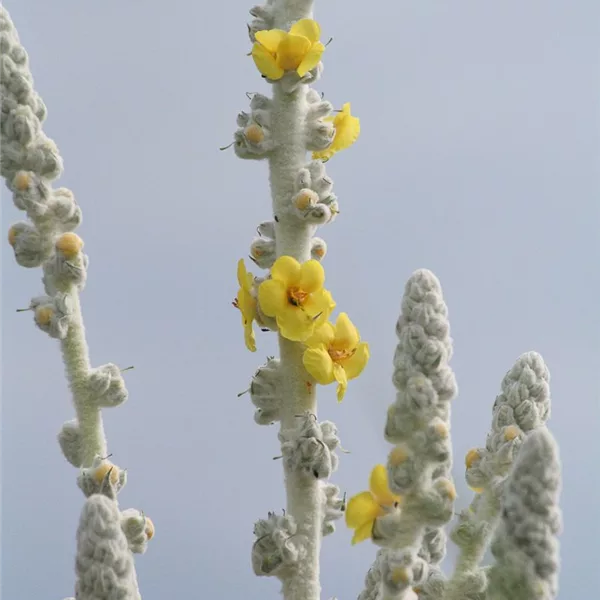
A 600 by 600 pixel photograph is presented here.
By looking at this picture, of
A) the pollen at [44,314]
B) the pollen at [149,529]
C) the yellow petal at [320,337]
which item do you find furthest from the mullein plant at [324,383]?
the pollen at [44,314]

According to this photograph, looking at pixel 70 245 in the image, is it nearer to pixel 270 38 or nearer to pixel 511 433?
pixel 270 38

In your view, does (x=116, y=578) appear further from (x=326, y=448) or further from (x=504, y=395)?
(x=504, y=395)

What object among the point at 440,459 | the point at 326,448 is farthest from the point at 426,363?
the point at 326,448

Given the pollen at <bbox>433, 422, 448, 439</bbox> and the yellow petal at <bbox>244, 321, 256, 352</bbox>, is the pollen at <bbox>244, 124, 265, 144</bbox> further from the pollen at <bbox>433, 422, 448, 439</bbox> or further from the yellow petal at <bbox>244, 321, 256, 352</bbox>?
the pollen at <bbox>433, 422, 448, 439</bbox>

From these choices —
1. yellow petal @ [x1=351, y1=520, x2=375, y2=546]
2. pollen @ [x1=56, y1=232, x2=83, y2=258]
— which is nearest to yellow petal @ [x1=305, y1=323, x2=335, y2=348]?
yellow petal @ [x1=351, y1=520, x2=375, y2=546]

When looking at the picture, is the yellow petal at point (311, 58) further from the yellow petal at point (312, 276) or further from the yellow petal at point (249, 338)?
the yellow petal at point (249, 338)
